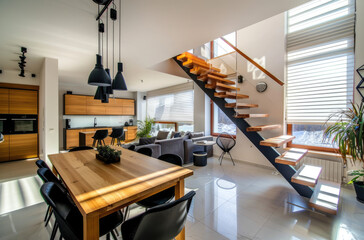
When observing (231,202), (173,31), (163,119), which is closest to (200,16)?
(173,31)

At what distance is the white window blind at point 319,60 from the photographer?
10.3ft

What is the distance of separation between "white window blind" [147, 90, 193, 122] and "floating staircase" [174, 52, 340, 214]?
2379 millimetres

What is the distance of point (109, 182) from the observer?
1.38 m

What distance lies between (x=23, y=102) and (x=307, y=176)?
24.0 feet

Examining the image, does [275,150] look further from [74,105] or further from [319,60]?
[74,105]

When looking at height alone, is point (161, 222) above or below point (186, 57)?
below

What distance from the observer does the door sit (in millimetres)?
4742

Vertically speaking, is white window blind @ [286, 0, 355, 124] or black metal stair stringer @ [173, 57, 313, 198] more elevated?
white window blind @ [286, 0, 355, 124]

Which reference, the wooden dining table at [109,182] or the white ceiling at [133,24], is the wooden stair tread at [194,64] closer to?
the white ceiling at [133,24]

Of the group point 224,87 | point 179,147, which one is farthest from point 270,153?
point 179,147

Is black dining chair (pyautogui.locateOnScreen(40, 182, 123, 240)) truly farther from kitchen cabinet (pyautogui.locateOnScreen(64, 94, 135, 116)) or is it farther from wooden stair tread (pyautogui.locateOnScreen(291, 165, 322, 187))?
kitchen cabinet (pyautogui.locateOnScreen(64, 94, 135, 116))

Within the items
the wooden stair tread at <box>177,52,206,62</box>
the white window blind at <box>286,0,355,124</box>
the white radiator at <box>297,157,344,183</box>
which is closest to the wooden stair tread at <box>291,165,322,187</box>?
the white radiator at <box>297,157,344,183</box>

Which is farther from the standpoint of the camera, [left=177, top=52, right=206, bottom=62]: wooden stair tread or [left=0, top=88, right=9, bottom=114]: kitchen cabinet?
[left=0, top=88, right=9, bottom=114]: kitchen cabinet

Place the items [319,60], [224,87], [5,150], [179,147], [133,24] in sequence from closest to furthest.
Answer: [133,24], [319,60], [224,87], [179,147], [5,150]
